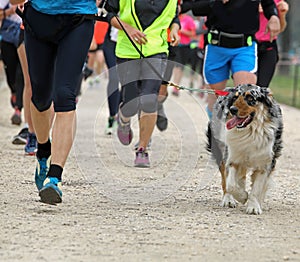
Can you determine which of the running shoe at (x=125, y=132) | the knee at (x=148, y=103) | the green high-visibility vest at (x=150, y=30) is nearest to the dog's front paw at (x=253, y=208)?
the knee at (x=148, y=103)

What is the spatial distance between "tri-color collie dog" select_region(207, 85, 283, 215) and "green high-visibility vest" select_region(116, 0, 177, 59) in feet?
6.99

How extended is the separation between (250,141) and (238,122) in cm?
17

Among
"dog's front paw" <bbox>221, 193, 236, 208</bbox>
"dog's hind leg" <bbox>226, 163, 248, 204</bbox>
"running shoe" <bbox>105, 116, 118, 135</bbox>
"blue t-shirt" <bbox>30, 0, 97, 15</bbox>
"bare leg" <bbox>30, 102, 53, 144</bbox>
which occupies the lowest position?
"running shoe" <bbox>105, 116, 118, 135</bbox>

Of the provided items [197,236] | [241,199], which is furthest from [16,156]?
[197,236]

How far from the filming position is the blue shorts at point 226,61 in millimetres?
9367

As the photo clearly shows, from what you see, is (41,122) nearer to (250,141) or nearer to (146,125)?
(250,141)

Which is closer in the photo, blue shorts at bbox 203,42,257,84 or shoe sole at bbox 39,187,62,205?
shoe sole at bbox 39,187,62,205

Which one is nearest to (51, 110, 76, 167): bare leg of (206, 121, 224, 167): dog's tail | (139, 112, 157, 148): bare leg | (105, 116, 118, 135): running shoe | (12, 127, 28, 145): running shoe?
(206, 121, 224, 167): dog's tail

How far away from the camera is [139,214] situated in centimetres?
695

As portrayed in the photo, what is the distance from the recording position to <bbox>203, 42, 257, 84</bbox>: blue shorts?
9367 mm

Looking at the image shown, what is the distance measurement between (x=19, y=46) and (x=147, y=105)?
79.6 inches

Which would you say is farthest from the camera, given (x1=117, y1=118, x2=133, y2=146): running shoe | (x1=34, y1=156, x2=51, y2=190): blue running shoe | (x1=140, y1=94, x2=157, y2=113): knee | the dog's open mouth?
(x1=117, y1=118, x2=133, y2=146): running shoe

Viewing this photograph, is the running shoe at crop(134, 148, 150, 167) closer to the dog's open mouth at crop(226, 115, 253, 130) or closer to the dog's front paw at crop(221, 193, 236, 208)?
the dog's front paw at crop(221, 193, 236, 208)

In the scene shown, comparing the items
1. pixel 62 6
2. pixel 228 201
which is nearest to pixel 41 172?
pixel 62 6
